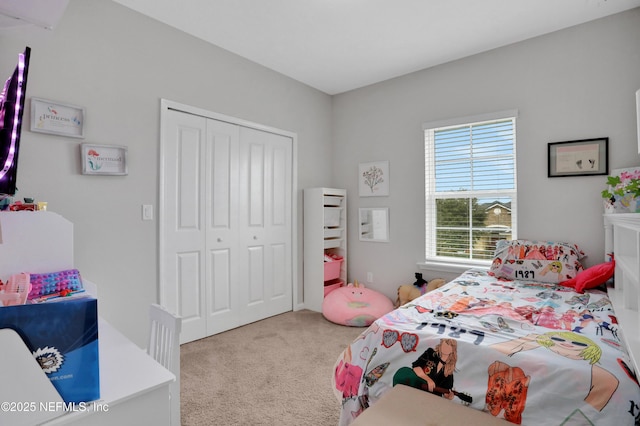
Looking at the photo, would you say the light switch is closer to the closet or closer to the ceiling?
the closet

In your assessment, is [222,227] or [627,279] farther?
[222,227]

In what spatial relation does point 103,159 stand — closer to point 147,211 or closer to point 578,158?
point 147,211

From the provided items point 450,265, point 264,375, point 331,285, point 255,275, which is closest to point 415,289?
point 450,265

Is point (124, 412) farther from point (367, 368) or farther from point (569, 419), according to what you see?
point (569, 419)

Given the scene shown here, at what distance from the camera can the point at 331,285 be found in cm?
409

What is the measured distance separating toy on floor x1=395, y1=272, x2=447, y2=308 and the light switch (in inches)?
99.7

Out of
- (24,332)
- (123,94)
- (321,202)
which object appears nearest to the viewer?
(24,332)

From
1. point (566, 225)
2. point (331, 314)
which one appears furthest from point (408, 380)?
point (566, 225)

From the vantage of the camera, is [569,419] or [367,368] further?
[367,368]

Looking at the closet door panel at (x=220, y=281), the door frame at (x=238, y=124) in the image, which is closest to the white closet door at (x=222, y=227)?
the closet door panel at (x=220, y=281)

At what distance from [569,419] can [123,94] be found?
318 centimetres

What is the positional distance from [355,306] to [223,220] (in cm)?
158

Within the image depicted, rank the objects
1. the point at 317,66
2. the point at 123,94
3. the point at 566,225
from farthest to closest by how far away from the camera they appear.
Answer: the point at 317,66 < the point at 566,225 < the point at 123,94

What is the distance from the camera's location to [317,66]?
362 centimetres
